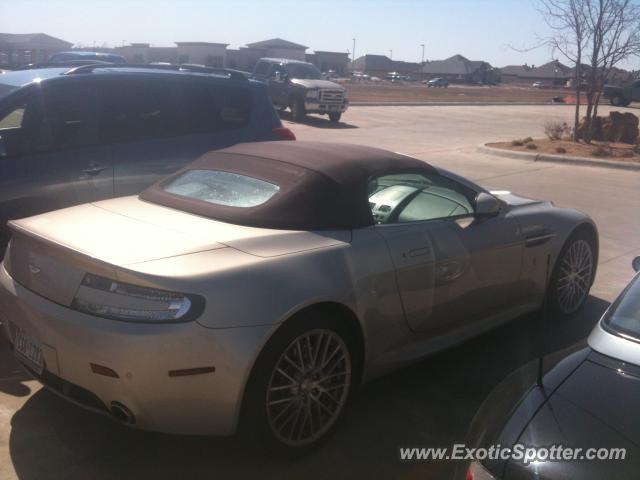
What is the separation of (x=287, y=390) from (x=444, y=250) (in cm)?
139

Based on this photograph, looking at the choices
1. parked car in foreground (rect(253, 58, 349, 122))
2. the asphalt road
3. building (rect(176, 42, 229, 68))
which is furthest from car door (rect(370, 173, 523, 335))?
building (rect(176, 42, 229, 68))

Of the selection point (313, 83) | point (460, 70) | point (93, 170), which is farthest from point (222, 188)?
point (460, 70)

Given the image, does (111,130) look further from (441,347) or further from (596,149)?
(596,149)

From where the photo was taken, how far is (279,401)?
3326 millimetres

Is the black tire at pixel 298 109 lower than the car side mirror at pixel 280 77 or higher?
lower

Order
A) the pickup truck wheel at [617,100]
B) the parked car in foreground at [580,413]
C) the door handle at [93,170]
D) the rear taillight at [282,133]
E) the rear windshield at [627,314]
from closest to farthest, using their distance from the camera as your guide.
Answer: the parked car in foreground at [580,413], the rear windshield at [627,314], the door handle at [93,170], the rear taillight at [282,133], the pickup truck wheel at [617,100]

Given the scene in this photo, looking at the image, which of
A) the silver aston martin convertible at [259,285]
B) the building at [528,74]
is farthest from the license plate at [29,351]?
the building at [528,74]

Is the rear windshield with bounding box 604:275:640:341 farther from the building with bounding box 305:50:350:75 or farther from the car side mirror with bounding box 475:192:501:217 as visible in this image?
the building with bounding box 305:50:350:75

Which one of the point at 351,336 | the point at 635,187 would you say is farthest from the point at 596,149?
the point at 351,336

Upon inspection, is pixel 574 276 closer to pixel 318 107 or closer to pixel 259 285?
pixel 259 285

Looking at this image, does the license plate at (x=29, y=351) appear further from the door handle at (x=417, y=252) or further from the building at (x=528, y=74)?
the building at (x=528, y=74)

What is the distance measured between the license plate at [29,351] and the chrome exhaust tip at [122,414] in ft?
1.66

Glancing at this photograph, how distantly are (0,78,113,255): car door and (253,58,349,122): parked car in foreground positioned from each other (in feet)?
55.8

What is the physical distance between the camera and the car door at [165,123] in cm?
602
